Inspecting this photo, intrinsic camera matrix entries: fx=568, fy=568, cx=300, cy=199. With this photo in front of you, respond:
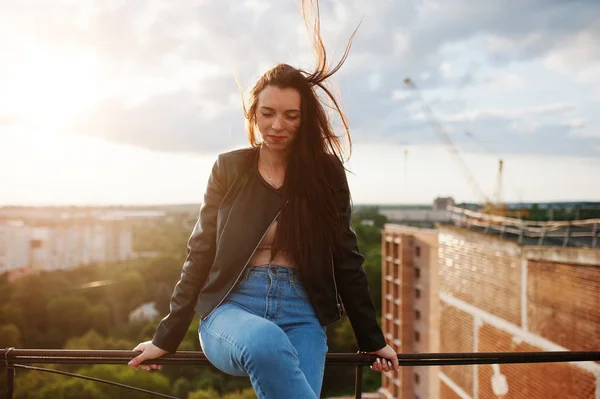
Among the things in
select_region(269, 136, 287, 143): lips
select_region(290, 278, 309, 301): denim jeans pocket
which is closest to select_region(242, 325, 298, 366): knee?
select_region(290, 278, 309, 301): denim jeans pocket

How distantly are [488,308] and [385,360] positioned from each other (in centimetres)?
1350

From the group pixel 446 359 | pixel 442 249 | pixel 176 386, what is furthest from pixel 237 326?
pixel 176 386

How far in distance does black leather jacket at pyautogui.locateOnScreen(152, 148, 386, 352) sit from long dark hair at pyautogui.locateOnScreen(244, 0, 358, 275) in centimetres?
5

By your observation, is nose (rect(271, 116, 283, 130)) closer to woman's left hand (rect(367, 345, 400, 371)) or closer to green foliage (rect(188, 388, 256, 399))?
woman's left hand (rect(367, 345, 400, 371))

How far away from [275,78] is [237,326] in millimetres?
939

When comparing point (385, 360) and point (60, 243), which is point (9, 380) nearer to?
point (385, 360)

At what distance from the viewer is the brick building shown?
10.4 m

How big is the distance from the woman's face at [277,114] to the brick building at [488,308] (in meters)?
9.29

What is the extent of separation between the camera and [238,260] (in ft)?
6.74

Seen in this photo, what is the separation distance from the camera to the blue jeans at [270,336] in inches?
68.0

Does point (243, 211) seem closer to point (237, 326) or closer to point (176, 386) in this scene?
point (237, 326)

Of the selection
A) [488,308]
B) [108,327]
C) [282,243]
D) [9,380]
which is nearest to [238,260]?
[282,243]

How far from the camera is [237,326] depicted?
183 centimetres

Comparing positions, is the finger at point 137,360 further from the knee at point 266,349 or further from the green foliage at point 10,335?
the green foliage at point 10,335
